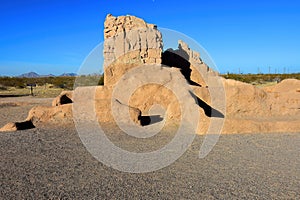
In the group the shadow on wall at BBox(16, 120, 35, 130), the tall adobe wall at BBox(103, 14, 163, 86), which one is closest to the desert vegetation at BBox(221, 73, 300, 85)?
the tall adobe wall at BBox(103, 14, 163, 86)

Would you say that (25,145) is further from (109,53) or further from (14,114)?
(14,114)

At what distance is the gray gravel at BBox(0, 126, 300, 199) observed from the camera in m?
4.77

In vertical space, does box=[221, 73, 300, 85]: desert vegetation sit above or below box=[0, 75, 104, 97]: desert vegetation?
above

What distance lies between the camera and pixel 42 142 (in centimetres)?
802

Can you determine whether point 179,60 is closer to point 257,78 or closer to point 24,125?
point 24,125

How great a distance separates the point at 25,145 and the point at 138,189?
398 centimetres

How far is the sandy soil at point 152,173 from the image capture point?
15.7ft

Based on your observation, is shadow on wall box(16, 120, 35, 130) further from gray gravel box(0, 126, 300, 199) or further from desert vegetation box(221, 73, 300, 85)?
desert vegetation box(221, 73, 300, 85)

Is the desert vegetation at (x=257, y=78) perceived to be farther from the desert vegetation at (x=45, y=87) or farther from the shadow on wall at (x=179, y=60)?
the shadow on wall at (x=179, y=60)

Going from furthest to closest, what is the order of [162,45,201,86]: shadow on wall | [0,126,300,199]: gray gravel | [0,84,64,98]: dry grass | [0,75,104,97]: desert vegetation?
[0,84,64,98]: dry grass < [0,75,104,97]: desert vegetation < [162,45,201,86]: shadow on wall < [0,126,300,199]: gray gravel

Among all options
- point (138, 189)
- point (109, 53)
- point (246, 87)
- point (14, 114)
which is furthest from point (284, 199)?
point (14, 114)

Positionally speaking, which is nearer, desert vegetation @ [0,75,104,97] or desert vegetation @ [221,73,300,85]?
desert vegetation @ [0,75,104,97]

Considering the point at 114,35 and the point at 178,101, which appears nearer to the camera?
the point at 178,101

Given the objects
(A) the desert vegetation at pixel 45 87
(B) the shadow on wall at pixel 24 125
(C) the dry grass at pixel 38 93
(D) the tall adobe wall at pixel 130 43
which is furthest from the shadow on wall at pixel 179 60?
(C) the dry grass at pixel 38 93
